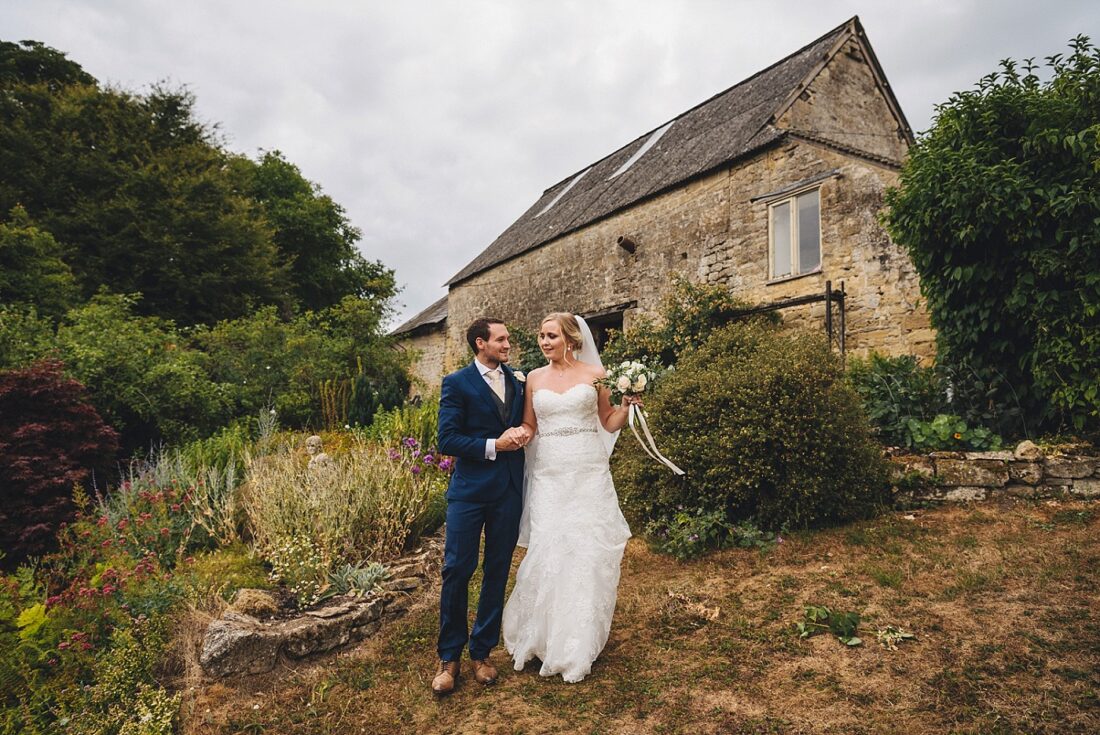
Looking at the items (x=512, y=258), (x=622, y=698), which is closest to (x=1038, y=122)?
(x=622, y=698)

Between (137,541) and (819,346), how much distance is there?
20.9 feet

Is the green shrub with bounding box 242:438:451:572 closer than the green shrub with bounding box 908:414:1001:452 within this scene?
Yes

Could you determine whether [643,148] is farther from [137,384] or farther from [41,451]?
[41,451]

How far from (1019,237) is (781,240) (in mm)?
5221

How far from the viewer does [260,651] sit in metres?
3.57

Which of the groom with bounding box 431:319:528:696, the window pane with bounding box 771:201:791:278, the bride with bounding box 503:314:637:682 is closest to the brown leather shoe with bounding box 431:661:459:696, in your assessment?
the groom with bounding box 431:319:528:696

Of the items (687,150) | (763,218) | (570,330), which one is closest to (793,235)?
(763,218)

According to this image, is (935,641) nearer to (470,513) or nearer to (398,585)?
(470,513)

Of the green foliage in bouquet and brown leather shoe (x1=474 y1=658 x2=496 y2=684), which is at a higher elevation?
the green foliage in bouquet

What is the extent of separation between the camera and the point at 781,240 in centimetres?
1077

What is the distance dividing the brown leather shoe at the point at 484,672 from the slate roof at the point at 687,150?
1028 centimetres

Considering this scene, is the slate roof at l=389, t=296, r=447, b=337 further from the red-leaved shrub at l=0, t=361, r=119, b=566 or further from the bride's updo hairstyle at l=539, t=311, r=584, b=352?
the bride's updo hairstyle at l=539, t=311, r=584, b=352

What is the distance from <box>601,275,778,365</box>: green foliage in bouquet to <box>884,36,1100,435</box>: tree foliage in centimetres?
433

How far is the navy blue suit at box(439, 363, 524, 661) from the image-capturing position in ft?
10.8
